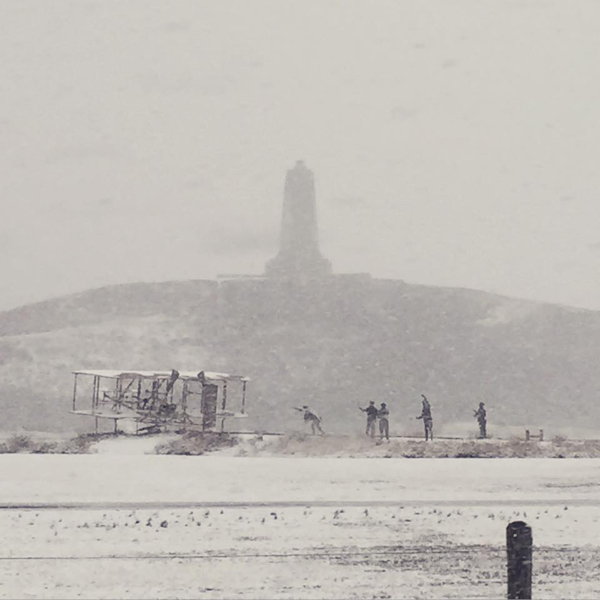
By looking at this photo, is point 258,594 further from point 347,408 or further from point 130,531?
point 347,408

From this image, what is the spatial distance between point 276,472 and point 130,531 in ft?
42.5

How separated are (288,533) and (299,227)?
12620 centimetres

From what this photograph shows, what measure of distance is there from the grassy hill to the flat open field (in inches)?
2718

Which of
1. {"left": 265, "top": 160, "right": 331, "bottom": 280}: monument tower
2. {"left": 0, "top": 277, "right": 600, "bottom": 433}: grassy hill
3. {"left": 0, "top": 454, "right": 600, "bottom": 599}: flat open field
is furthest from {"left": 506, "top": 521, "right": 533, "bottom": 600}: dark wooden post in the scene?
{"left": 265, "top": 160, "right": 331, "bottom": 280}: monument tower

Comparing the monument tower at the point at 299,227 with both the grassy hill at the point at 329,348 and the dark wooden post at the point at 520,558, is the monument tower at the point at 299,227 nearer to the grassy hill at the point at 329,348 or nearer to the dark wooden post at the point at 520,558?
the grassy hill at the point at 329,348

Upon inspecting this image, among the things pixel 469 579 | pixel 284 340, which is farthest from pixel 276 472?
pixel 284 340

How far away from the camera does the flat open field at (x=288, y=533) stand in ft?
44.5

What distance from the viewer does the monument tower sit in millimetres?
143000

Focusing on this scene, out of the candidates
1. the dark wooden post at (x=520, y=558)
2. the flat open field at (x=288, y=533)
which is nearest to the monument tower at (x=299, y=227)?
the flat open field at (x=288, y=533)

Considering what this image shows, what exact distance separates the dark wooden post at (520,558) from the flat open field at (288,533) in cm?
187

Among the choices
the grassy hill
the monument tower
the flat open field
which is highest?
the monument tower

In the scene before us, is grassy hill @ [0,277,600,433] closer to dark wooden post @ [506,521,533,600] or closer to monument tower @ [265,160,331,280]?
monument tower @ [265,160,331,280]

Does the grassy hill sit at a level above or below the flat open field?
above

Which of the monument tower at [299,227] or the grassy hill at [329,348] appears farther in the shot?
the monument tower at [299,227]
